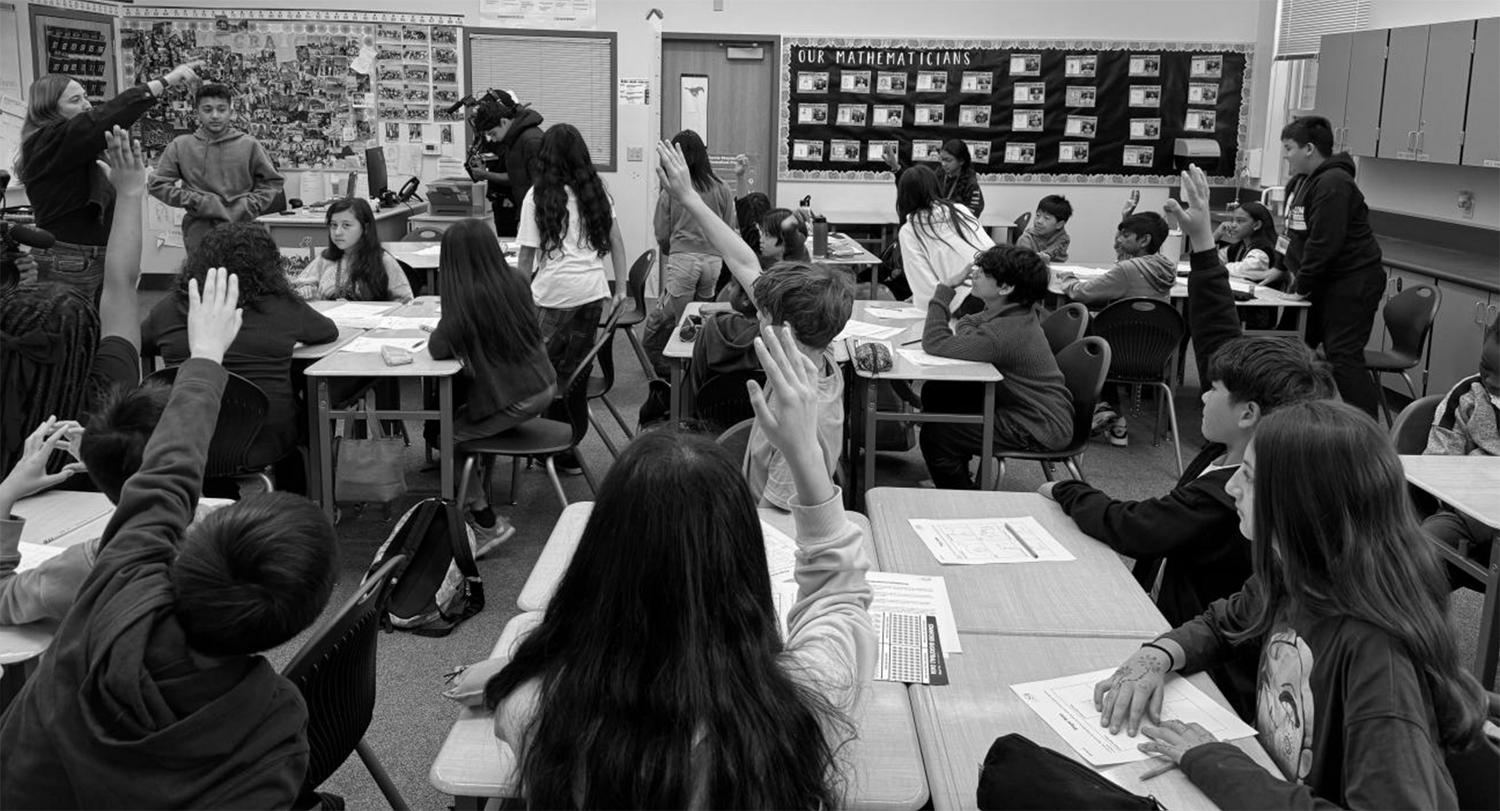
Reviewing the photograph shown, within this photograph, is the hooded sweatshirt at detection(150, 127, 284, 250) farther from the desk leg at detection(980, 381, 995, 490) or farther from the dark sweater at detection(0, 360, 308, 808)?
the dark sweater at detection(0, 360, 308, 808)

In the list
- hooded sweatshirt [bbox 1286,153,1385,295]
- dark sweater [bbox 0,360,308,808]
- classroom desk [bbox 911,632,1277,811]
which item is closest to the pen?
classroom desk [bbox 911,632,1277,811]

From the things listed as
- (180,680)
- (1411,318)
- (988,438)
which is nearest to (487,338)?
(988,438)

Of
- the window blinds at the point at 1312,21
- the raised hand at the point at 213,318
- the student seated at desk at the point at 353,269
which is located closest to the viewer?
the raised hand at the point at 213,318

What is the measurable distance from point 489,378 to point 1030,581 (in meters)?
2.18

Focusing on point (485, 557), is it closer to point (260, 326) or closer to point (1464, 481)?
point (260, 326)

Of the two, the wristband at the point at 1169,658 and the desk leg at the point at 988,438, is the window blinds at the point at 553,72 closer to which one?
the desk leg at the point at 988,438

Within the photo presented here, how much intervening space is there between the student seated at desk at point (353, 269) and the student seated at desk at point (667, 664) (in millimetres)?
4031

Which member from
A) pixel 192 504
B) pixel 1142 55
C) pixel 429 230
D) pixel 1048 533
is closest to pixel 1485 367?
pixel 1048 533

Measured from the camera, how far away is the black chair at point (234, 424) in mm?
3504

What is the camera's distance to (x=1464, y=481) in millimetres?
2855

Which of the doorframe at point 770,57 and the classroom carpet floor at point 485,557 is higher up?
the doorframe at point 770,57

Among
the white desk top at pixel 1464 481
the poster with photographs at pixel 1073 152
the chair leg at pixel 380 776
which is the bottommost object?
the chair leg at pixel 380 776

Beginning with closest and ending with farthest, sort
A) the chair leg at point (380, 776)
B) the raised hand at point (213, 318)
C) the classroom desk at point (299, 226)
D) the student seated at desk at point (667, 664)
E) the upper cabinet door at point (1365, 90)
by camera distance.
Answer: the student seated at desk at point (667, 664) < the raised hand at point (213, 318) < the chair leg at point (380, 776) < the classroom desk at point (299, 226) < the upper cabinet door at point (1365, 90)

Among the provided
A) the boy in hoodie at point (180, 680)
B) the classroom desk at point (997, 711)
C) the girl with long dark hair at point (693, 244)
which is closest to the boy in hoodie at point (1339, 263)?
the girl with long dark hair at point (693, 244)
